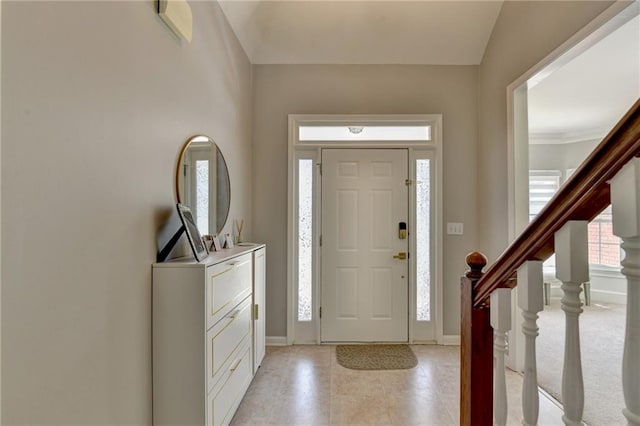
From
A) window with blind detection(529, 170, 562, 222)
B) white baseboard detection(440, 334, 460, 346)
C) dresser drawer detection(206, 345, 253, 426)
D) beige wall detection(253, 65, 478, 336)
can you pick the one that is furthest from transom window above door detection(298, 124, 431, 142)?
window with blind detection(529, 170, 562, 222)

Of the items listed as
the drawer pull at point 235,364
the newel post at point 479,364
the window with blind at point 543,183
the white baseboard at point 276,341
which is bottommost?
the white baseboard at point 276,341

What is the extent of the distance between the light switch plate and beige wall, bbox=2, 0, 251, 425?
2.63 m

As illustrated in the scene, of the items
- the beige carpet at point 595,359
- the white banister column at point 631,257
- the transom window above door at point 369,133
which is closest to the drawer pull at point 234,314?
the white banister column at point 631,257

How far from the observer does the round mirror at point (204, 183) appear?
1.85 m

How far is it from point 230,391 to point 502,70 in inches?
131

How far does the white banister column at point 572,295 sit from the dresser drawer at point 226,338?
143 cm

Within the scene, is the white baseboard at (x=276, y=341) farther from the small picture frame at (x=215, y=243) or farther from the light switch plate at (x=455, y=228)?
the light switch plate at (x=455, y=228)

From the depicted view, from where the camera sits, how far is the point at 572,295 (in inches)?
25.7

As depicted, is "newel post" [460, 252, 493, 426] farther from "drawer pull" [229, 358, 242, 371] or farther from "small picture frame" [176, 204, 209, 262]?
"drawer pull" [229, 358, 242, 371]

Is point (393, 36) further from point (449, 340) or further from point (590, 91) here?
point (449, 340)

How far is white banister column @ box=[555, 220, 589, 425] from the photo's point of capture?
0.63m

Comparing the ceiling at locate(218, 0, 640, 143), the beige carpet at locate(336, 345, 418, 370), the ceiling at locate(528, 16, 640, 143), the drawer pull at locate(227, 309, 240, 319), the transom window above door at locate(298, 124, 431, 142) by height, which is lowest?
the beige carpet at locate(336, 345, 418, 370)

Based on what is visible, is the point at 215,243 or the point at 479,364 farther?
the point at 215,243

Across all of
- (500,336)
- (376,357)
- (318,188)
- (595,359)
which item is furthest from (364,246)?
(500,336)
